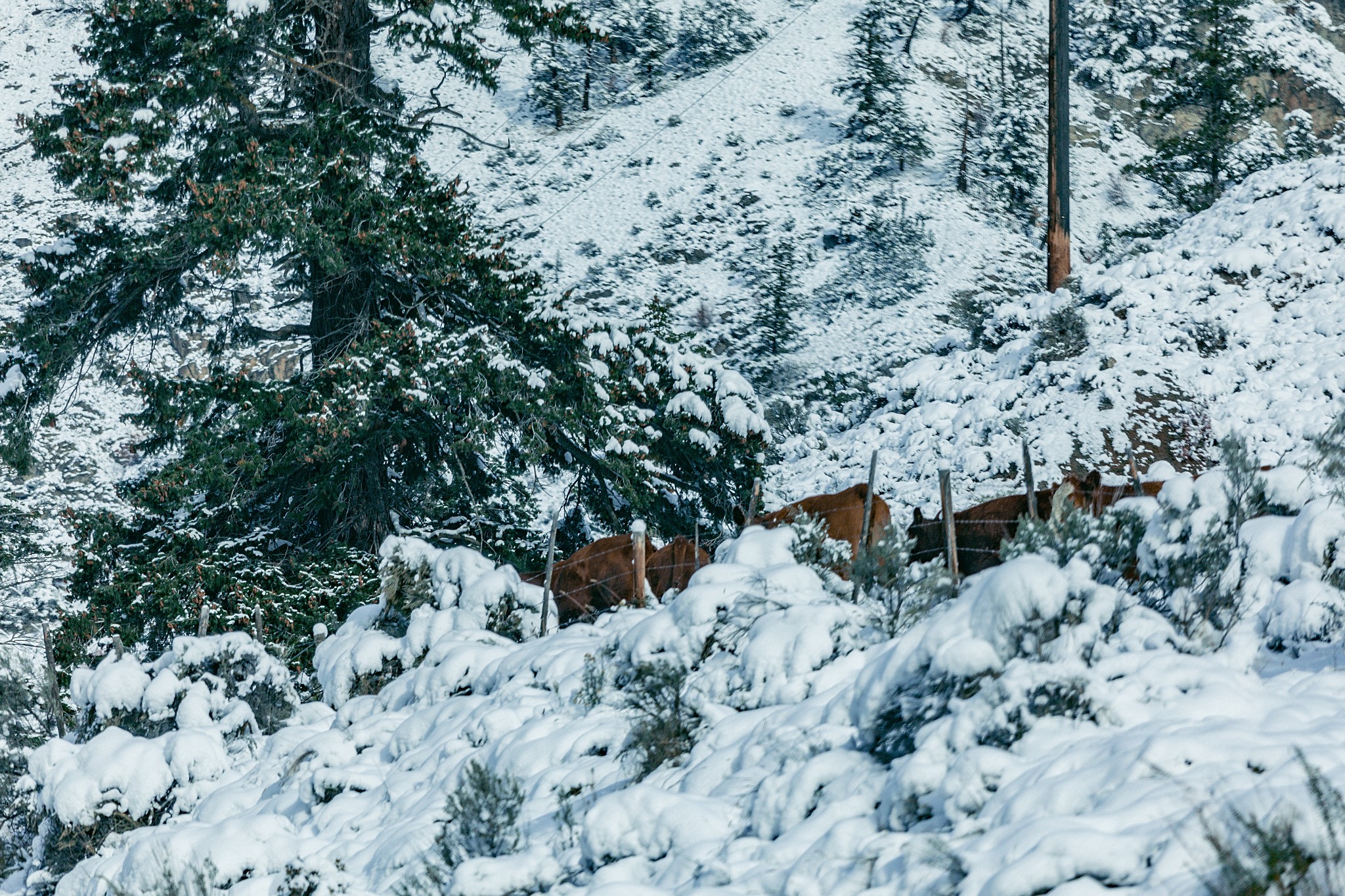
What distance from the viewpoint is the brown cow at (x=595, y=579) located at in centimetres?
1048

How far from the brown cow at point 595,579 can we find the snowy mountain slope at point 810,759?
168 centimetres

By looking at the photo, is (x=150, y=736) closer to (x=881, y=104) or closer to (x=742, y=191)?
(x=742, y=191)

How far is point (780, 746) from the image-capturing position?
18.0 ft

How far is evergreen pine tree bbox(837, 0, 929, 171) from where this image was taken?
101 ft

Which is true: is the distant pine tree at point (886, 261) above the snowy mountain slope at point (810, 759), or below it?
below

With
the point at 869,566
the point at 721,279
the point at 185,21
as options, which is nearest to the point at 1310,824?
the point at 869,566

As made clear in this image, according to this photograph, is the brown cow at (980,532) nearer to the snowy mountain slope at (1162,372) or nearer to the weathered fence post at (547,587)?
the weathered fence post at (547,587)

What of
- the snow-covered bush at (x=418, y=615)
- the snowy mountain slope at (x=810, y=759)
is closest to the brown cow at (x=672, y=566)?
the snow-covered bush at (x=418, y=615)

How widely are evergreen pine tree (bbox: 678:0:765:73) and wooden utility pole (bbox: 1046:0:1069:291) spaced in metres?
18.5

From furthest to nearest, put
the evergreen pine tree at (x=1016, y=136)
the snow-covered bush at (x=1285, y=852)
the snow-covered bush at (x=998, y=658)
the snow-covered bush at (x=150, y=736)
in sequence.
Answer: the evergreen pine tree at (x=1016, y=136) < the snow-covered bush at (x=150, y=736) < the snow-covered bush at (x=998, y=658) < the snow-covered bush at (x=1285, y=852)

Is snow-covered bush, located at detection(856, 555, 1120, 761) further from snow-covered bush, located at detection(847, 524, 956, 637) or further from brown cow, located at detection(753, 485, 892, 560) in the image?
brown cow, located at detection(753, 485, 892, 560)

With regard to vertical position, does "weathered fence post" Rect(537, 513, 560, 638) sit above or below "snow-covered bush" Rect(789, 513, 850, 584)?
below

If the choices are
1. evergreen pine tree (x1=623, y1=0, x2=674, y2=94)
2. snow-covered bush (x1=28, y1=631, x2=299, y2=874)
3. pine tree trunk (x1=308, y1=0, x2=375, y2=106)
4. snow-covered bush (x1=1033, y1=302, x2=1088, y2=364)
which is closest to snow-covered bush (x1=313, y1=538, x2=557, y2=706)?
snow-covered bush (x1=28, y1=631, x2=299, y2=874)

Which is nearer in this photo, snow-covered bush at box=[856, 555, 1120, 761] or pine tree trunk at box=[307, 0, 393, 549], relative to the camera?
snow-covered bush at box=[856, 555, 1120, 761]
